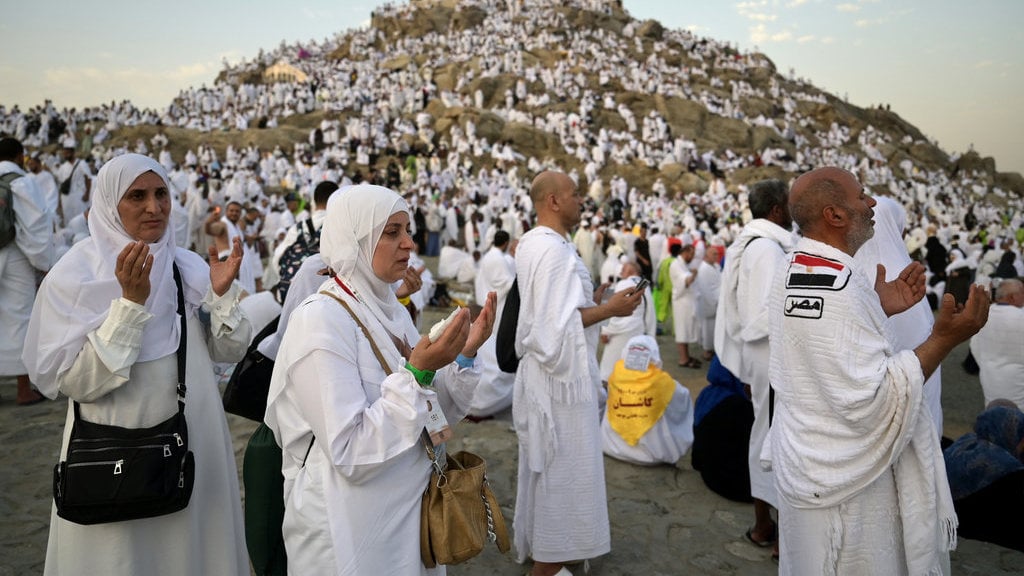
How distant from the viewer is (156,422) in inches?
83.4

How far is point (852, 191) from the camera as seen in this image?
6.80 ft

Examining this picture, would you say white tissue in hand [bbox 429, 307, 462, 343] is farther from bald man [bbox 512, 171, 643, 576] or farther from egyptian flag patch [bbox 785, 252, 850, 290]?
bald man [bbox 512, 171, 643, 576]

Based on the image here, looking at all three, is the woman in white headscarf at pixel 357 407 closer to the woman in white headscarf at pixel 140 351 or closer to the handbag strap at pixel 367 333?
the handbag strap at pixel 367 333

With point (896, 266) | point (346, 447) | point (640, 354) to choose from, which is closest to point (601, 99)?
point (640, 354)

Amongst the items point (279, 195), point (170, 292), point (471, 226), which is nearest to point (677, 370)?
point (170, 292)

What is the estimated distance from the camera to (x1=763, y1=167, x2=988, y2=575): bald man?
1863mm

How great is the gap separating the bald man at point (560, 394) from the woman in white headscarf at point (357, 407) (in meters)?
1.29

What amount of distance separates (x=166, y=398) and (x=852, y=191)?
236cm

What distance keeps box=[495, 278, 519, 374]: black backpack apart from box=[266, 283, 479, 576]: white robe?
1.56 metres

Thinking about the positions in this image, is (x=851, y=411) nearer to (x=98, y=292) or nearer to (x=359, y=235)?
(x=359, y=235)

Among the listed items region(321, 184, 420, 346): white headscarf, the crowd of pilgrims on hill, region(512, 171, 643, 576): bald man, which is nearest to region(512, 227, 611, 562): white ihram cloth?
region(512, 171, 643, 576): bald man

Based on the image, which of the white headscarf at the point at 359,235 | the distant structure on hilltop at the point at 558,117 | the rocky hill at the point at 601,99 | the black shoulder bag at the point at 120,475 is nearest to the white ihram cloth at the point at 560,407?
the white headscarf at the point at 359,235

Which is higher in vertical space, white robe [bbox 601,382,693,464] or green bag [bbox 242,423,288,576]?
green bag [bbox 242,423,288,576]

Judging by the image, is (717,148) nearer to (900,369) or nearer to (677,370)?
(677,370)
